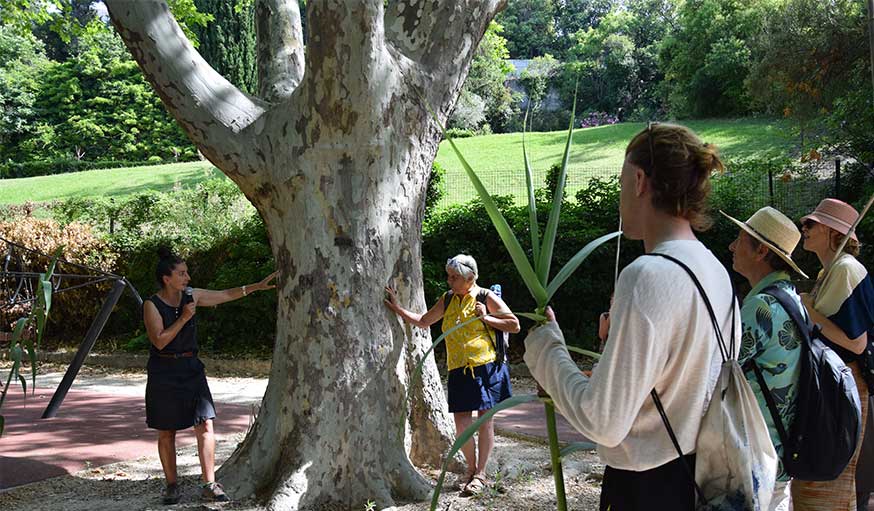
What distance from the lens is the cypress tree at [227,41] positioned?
37250 millimetres

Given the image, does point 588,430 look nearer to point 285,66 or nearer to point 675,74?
point 285,66

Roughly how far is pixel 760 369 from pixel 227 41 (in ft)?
122

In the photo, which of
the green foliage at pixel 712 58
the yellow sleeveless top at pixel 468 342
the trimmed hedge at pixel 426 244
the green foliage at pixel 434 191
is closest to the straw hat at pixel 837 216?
the yellow sleeveless top at pixel 468 342

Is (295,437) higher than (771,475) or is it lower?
lower

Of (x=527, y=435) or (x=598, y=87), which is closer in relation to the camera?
→ (x=527, y=435)

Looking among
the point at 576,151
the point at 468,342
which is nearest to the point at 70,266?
the point at 468,342

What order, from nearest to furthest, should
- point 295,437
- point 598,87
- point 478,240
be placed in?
point 295,437 → point 478,240 → point 598,87

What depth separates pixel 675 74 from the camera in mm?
37000

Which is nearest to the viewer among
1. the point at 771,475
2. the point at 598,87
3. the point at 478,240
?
the point at 771,475

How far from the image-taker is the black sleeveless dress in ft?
19.0

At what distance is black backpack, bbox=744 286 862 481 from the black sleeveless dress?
12.5ft

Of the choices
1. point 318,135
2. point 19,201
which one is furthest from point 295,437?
point 19,201

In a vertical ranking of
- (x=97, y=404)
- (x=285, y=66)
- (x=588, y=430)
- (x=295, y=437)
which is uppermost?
(x=285, y=66)

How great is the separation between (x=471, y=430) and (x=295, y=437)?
12.9 ft
